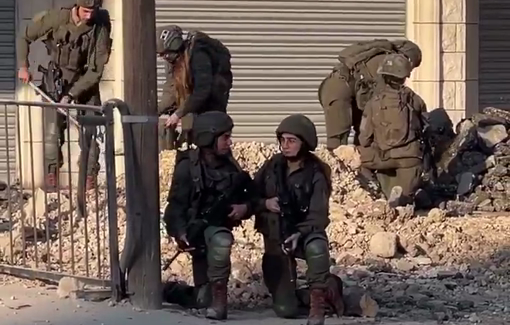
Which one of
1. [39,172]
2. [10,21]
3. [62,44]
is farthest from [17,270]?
[10,21]

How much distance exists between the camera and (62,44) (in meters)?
10.3

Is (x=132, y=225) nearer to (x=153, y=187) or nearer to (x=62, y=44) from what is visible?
(x=153, y=187)

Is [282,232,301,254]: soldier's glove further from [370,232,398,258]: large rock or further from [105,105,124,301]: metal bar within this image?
[370,232,398,258]: large rock

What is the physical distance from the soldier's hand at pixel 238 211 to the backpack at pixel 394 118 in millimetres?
4001

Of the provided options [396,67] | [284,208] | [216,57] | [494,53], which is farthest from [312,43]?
[284,208]

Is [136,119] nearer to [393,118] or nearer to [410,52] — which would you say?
[393,118]

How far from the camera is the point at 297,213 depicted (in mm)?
6922

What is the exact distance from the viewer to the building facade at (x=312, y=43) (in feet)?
46.2

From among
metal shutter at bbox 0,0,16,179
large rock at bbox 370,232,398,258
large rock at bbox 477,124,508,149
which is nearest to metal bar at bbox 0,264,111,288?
large rock at bbox 370,232,398,258

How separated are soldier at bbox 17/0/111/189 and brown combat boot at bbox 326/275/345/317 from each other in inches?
147

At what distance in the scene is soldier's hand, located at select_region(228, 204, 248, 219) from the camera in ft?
Result: 22.8

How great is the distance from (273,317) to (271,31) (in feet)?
24.7

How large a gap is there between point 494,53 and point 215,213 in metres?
8.82

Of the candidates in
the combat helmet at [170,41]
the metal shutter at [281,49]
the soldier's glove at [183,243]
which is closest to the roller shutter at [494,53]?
the metal shutter at [281,49]
